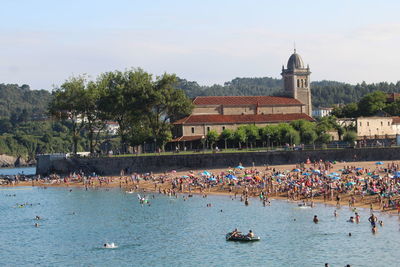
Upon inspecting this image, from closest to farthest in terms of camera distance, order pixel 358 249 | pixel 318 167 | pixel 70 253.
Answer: pixel 358 249 → pixel 70 253 → pixel 318 167

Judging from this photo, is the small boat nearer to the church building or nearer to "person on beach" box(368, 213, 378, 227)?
"person on beach" box(368, 213, 378, 227)

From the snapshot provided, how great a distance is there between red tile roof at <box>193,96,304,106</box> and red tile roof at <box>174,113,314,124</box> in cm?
293

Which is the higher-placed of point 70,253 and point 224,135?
point 224,135

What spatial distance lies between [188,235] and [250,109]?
58458 mm

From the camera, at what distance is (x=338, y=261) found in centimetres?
3719

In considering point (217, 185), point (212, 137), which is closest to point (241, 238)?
point (217, 185)

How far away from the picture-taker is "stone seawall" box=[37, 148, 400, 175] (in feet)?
252

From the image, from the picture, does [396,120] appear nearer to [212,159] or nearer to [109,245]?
[212,159]

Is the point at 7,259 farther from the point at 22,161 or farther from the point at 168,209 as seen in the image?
the point at 22,161

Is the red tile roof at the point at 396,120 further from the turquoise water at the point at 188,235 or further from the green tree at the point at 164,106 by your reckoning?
the turquoise water at the point at 188,235

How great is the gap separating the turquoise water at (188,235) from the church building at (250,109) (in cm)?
3200

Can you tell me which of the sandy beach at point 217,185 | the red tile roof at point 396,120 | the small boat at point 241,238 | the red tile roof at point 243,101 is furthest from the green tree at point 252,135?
the small boat at point 241,238

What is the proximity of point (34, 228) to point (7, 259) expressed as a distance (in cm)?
1130

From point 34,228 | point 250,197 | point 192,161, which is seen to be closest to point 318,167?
point 250,197
